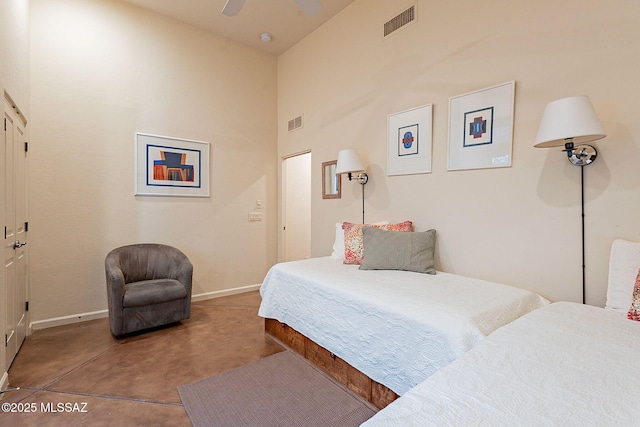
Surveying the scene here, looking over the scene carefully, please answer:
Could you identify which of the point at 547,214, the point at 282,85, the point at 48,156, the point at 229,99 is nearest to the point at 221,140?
the point at 229,99

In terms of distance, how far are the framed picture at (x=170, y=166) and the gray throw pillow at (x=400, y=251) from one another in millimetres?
2525

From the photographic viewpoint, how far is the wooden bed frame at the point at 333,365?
5.92 ft

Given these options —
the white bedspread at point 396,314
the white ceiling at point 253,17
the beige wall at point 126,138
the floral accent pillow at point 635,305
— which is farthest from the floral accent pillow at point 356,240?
the white ceiling at point 253,17

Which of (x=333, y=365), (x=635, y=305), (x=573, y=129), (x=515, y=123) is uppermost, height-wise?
(x=515, y=123)

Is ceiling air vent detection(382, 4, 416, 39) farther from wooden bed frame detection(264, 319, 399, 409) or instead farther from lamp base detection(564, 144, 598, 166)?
wooden bed frame detection(264, 319, 399, 409)

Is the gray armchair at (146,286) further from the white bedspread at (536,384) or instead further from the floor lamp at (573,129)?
the floor lamp at (573,129)

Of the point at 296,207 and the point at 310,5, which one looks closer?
the point at 310,5

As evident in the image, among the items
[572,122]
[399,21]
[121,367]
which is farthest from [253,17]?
[121,367]

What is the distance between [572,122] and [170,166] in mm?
3901

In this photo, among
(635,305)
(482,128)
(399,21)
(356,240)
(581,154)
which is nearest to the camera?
(635,305)

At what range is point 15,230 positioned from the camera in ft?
8.19

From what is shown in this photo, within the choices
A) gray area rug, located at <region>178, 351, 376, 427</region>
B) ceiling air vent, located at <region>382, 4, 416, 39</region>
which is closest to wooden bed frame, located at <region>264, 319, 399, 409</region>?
gray area rug, located at <region>178, 351, 376, 427</region>

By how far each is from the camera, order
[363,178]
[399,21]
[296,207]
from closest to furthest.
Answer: [399,21] < [363,178] < [296,207]

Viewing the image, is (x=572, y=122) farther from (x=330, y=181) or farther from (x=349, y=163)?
(x=330, y=181)
